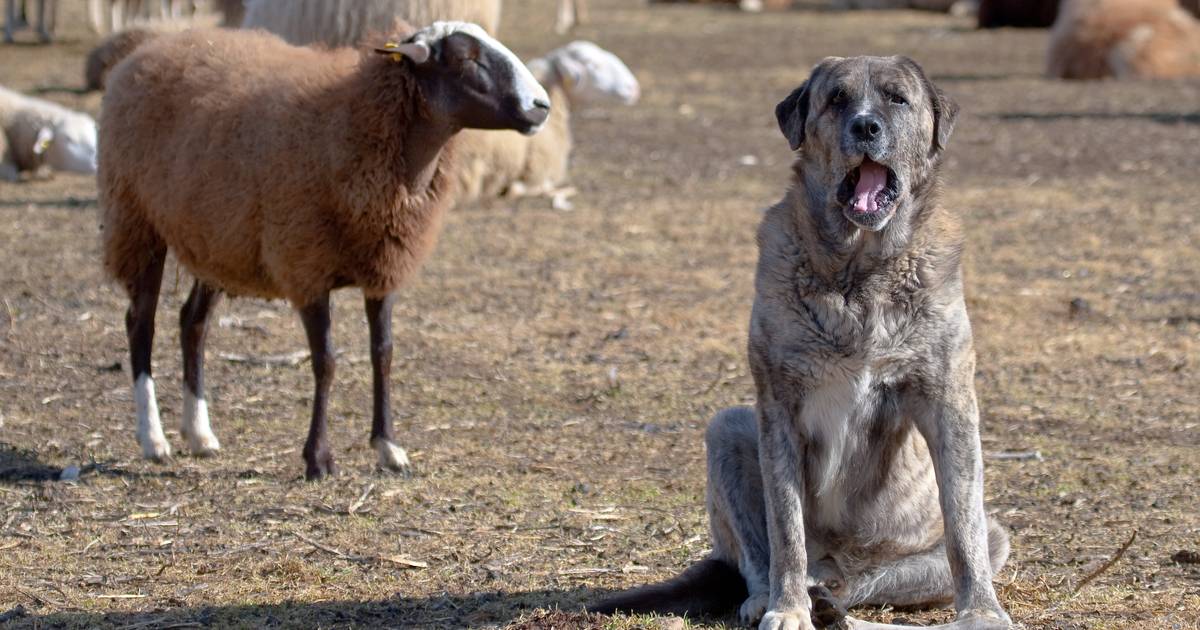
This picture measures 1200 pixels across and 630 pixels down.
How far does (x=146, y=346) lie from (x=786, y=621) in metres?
3.52

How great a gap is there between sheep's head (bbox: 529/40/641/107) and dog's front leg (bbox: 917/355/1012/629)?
31.8 ft

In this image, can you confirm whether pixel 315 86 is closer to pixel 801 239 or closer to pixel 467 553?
pixel 467 553

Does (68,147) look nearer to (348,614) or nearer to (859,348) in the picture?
(348,614)

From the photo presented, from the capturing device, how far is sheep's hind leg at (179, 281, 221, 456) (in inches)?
263

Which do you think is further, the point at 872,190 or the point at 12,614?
the point at 12,614

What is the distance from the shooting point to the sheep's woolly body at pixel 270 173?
628 centimetres

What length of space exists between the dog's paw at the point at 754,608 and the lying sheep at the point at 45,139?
9834 millimetres

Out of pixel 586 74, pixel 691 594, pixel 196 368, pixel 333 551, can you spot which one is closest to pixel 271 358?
pixel 196 368

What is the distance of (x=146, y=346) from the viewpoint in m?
6.77

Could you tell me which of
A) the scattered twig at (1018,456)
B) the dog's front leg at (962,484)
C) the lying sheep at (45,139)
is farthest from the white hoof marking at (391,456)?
the lying sheep at (45,139)

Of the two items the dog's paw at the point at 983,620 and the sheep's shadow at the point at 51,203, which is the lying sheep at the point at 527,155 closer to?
the sheep's shadow at the point at 51,203

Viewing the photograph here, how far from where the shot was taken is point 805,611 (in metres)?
4.27

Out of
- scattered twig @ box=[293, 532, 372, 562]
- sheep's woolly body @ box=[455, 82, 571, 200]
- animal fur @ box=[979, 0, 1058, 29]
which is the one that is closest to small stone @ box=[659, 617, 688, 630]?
scattered twig @ box=[293, 532, 372, 562]

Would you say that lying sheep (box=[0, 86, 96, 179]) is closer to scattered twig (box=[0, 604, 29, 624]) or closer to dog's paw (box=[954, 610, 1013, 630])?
scattered twig (box=[0, 604, 29, 624])
